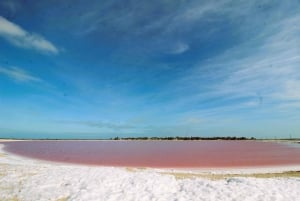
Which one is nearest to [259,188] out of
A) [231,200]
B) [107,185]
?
[231,200]

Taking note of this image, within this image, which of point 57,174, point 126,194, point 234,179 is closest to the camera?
point 126,194

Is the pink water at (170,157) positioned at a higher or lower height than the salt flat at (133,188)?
higher

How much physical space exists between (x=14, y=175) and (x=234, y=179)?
14.0m

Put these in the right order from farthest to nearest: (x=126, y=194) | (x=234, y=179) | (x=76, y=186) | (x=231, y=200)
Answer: (x=234, y=179), (x=76, y=186), (x=126, y=194), (x=231, y=200)

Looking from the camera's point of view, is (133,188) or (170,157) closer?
(133,188)

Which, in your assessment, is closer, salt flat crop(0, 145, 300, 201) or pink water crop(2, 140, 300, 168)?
salt flat crop(0, 145, 300, 201)

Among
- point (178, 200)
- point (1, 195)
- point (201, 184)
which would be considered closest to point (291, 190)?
point (201, 184)

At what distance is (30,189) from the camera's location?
40.6 feet

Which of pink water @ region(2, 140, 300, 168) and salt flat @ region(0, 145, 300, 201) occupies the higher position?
pink water @ region(2, 140, 300, 168)

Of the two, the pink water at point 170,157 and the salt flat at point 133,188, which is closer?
the salt flat at point 133,188

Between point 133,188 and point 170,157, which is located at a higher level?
point 170,157

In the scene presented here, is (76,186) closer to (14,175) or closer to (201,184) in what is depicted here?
(14,175)

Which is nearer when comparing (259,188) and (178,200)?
(178,200)

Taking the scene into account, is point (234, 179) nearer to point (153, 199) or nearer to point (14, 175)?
point (153, 199)
